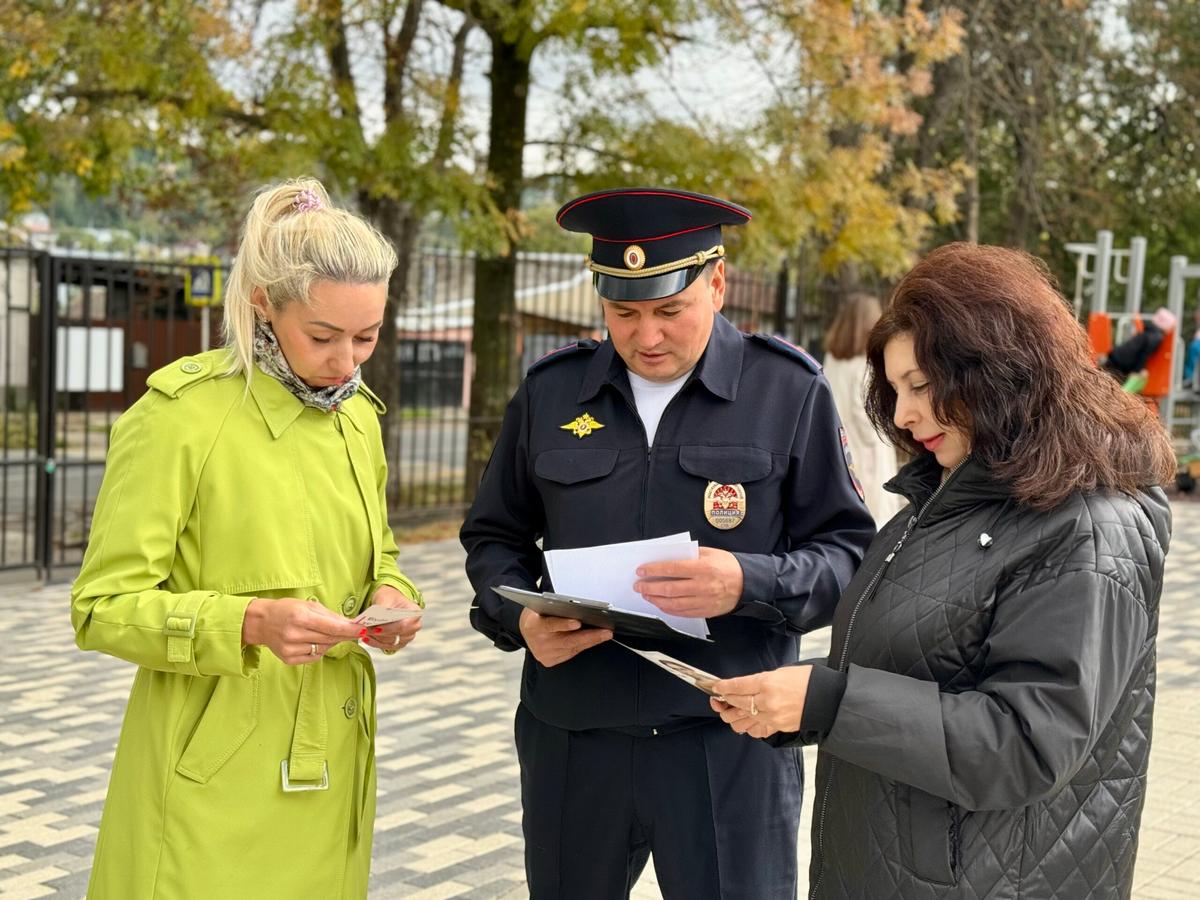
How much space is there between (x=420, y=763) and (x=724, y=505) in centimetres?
325

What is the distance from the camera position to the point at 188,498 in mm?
2287

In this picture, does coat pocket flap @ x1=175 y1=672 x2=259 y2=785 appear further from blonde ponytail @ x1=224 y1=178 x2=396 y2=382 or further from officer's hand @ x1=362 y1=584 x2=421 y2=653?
blonde ponytail @ x1=224 y1=178 x2=396 y2=382

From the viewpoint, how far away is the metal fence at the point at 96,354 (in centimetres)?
918

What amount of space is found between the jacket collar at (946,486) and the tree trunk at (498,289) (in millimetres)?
9121

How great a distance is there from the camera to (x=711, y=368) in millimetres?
2787

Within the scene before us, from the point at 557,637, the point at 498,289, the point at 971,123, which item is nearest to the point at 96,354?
the point at 498,289

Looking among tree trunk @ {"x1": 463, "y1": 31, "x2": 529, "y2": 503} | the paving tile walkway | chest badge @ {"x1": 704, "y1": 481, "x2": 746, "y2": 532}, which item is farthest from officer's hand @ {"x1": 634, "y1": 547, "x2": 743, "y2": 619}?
tree trunk @ {"x1": 463, "y1": 31, "x2": 529, "y2": 503}

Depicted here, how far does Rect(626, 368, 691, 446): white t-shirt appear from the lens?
2812 millimetres

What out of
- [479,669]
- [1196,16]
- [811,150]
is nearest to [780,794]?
[479,669]

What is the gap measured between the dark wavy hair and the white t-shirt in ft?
2.42

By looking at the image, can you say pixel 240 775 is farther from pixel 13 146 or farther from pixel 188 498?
pixel 13 146

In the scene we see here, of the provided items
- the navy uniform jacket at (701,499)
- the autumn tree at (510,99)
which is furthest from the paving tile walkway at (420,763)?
the autumn tree at (510,99)

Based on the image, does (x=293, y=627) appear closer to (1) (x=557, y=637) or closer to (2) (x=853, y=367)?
(1) (x=557, y=637)

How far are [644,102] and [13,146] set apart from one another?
4.81 metres
